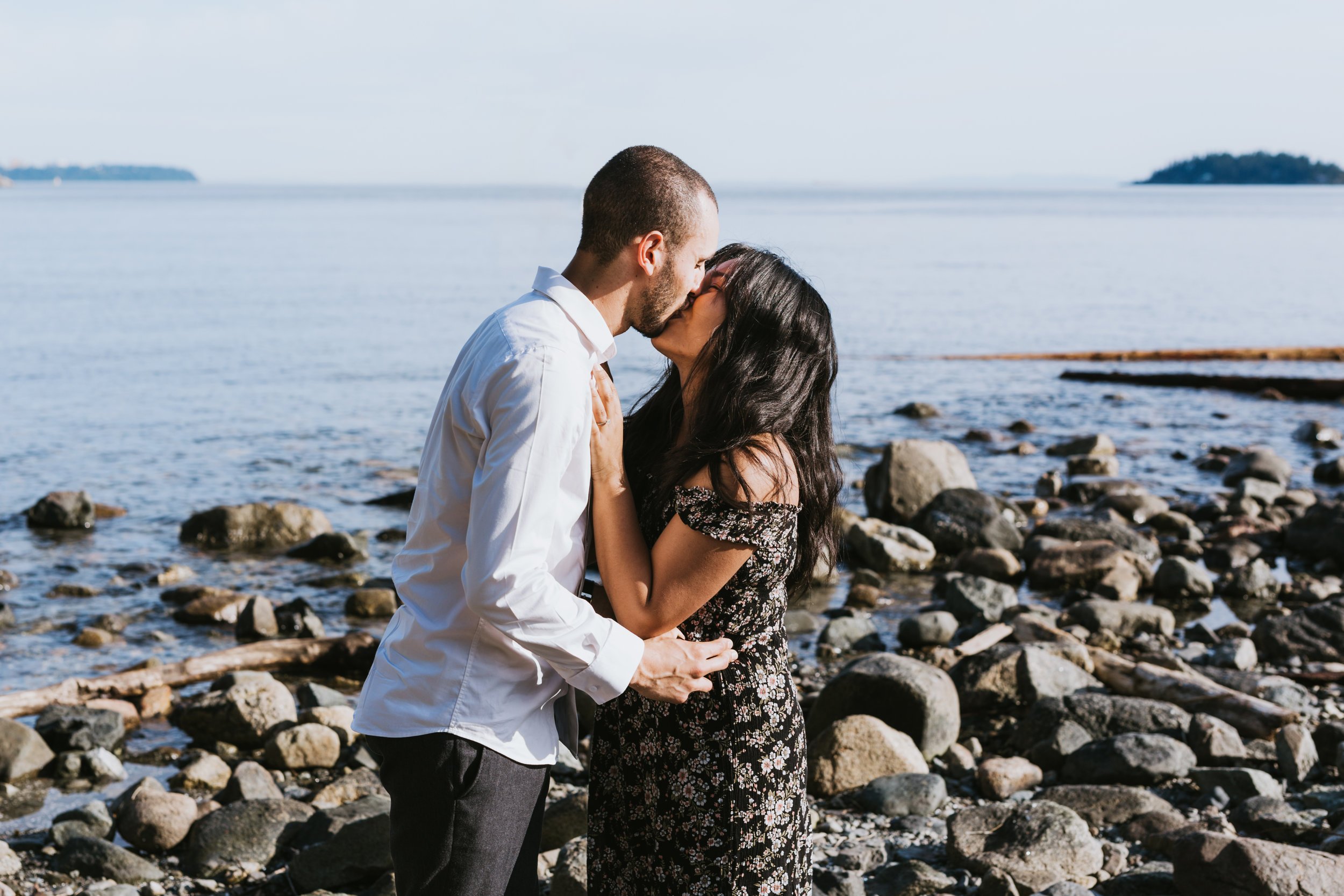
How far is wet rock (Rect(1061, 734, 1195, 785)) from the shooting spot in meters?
6.74

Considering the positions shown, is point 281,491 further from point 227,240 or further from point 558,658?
point 227,240

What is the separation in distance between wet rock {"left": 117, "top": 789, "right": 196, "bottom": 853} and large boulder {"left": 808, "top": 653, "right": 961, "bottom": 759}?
3.70 meters

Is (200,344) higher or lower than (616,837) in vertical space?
lower

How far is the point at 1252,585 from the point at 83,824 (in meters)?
10.1

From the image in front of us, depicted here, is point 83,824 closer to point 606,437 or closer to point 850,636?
point 606,437

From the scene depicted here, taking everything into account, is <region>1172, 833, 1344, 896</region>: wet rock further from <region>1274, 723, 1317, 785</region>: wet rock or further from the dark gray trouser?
the dark gray trouser

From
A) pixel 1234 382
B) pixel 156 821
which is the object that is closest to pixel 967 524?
pixel 156 821

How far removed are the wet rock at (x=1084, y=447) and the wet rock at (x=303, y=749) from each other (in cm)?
1384

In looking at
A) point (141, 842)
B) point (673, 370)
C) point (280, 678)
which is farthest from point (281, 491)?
point (673, 370)

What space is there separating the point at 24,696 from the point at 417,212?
135 m

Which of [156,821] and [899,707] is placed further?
[899,707]

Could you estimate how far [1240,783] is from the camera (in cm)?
648

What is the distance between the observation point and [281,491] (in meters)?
16.6

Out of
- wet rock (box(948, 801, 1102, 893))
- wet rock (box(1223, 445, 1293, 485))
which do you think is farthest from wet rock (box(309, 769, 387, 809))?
wet rock (box(1223, 445, 1293, 485))
